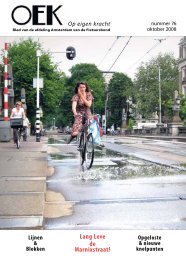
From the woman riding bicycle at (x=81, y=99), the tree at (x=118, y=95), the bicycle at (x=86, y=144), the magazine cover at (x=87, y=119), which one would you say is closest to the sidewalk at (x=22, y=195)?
the magazine cover at (x=87, y=119)

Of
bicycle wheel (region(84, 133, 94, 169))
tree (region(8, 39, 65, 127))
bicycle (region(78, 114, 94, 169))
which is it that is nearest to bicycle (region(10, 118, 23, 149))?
bicycle (region(78, 114, 94, 169))

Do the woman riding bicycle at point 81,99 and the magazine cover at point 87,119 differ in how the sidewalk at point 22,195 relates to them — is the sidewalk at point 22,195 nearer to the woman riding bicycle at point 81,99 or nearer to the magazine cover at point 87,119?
the magazine cover at point 87,119

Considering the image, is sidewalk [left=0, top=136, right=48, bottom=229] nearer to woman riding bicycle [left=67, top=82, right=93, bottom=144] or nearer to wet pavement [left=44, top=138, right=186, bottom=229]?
wet pavement [left=44, top=138, right=186, bottom=229]

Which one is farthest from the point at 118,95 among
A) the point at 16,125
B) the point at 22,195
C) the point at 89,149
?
the point at 16,125

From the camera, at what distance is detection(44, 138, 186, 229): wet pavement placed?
2930 millimetres
